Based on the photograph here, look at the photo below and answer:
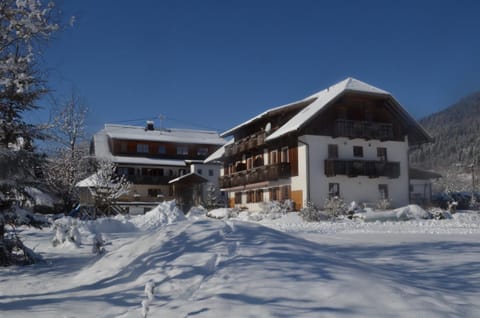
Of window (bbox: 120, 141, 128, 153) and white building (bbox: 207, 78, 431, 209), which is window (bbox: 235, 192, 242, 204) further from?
window (bbox: 120, 141, 128, 153)

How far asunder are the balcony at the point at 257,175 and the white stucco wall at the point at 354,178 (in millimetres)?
1694

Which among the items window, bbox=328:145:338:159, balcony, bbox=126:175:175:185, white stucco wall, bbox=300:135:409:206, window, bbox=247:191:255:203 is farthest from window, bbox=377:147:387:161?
balcony, bbox=126:175:175:185

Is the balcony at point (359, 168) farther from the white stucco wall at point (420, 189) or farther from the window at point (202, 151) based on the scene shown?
the window at point (202, 151)

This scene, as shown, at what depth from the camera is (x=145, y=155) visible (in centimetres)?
5325

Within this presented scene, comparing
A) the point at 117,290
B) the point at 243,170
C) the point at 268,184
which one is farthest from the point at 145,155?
the point at 117,290

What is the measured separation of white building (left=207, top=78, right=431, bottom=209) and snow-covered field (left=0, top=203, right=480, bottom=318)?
2025cm

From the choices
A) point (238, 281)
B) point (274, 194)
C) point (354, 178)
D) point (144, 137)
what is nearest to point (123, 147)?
point (144, 137)

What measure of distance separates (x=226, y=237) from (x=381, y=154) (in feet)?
90.2

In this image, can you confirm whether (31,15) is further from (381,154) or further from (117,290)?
(381,154)

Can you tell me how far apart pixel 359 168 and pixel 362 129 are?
2.87m

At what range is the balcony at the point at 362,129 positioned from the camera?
31.4m

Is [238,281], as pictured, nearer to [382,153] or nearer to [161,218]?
[161,218]

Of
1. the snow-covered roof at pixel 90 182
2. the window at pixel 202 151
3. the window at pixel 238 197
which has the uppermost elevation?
the window at pixel 202 151

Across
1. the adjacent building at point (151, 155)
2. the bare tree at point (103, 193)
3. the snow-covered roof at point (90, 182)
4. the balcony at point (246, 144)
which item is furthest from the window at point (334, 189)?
the adjacent building at point (151, 155)
